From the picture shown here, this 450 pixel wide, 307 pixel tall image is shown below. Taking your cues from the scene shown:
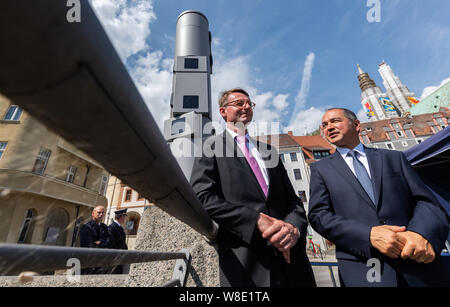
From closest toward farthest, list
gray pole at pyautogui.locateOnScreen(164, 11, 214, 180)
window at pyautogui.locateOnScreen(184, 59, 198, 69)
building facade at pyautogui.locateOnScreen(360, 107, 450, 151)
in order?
gray pole at pyautogui.locateOnScreen(164, 11, 214, 180)
window at pyautogui.locateOnScreen(184, 59, 198, 69)
building facade at pyautogui.locateOnScreen(360, 107, 450, 151)

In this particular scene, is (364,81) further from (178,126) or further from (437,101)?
(178,126)

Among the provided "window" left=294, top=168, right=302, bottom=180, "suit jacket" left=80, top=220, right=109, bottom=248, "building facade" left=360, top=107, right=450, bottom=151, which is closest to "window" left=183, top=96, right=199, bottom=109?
"suit jacket" left=80, top=220, right=109, bottom=248

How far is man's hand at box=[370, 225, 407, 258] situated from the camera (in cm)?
128

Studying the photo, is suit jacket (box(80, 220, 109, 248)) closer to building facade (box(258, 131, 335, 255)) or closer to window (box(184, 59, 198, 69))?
window (box(184, 59, 198, 69))

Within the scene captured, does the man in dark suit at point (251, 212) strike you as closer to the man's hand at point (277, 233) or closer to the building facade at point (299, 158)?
the man's hand at point (277, 233)

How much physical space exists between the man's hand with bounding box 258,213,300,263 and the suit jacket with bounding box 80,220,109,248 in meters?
3.19

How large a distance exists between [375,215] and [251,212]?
101 cm

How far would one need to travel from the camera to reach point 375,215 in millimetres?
1582

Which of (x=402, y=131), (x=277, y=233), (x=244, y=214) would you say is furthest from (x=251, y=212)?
(x=402, y=131)

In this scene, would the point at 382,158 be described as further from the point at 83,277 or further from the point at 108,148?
the point at 83,277

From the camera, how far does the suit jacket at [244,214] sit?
1.19 m

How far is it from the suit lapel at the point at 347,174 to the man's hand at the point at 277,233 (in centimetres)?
83
